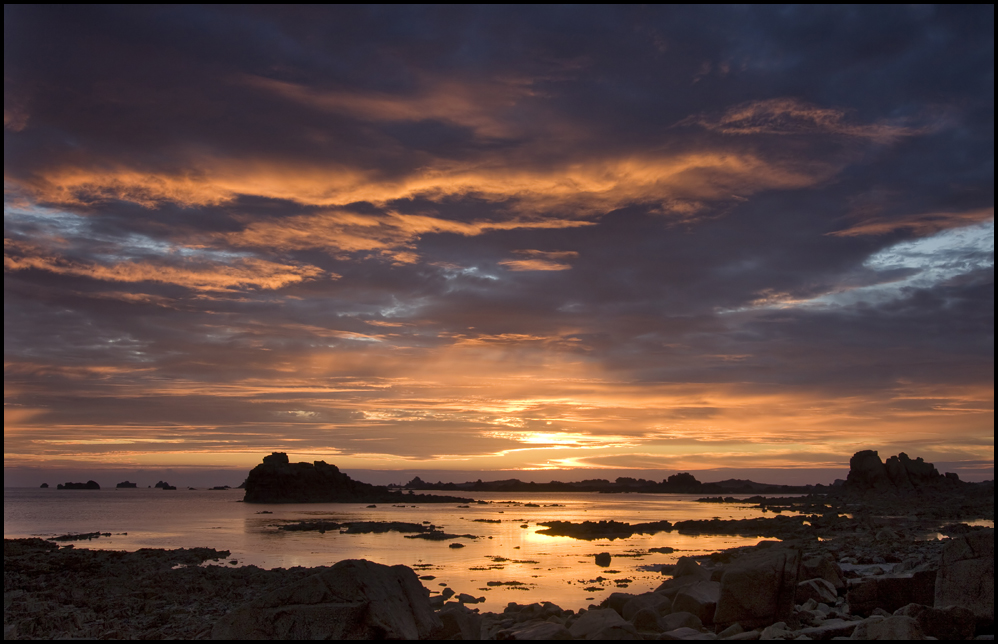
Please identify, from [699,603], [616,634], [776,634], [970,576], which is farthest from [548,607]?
[970,576]

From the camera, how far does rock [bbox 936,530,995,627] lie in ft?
40.8

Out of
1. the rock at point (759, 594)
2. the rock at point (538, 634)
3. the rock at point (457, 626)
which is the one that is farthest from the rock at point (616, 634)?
the rock at point (759, 594)

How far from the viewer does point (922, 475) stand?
119m

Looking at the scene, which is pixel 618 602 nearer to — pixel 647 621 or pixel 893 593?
pixel 647 621

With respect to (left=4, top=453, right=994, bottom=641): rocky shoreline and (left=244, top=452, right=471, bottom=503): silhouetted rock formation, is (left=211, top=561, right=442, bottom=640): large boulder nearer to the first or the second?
(left=4, top=453, right=994, bottom=641): rocky shoreline

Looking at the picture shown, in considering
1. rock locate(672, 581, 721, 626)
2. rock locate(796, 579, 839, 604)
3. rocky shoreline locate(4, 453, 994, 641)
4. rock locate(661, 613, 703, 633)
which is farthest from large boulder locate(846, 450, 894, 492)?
rock locate(661, 613, 703, 633)

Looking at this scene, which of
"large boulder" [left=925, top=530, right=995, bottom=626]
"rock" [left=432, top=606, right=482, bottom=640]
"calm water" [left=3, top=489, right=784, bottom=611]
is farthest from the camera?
"calm water" [left=3, top=489, right=784, bottom=611]

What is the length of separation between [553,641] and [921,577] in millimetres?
9715

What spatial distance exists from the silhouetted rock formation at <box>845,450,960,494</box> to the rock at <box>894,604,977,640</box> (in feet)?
399

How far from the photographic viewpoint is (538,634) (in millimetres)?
Answer: 12602

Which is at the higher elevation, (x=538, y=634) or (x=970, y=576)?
(x=970, y=576)

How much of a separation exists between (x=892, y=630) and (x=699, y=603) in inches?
209

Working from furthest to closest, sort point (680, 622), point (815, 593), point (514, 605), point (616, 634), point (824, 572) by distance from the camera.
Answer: point (514, 605), point (824, 572), point (815, 593), point (680, 622), point (616, 634)

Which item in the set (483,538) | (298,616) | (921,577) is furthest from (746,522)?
(298,616)
